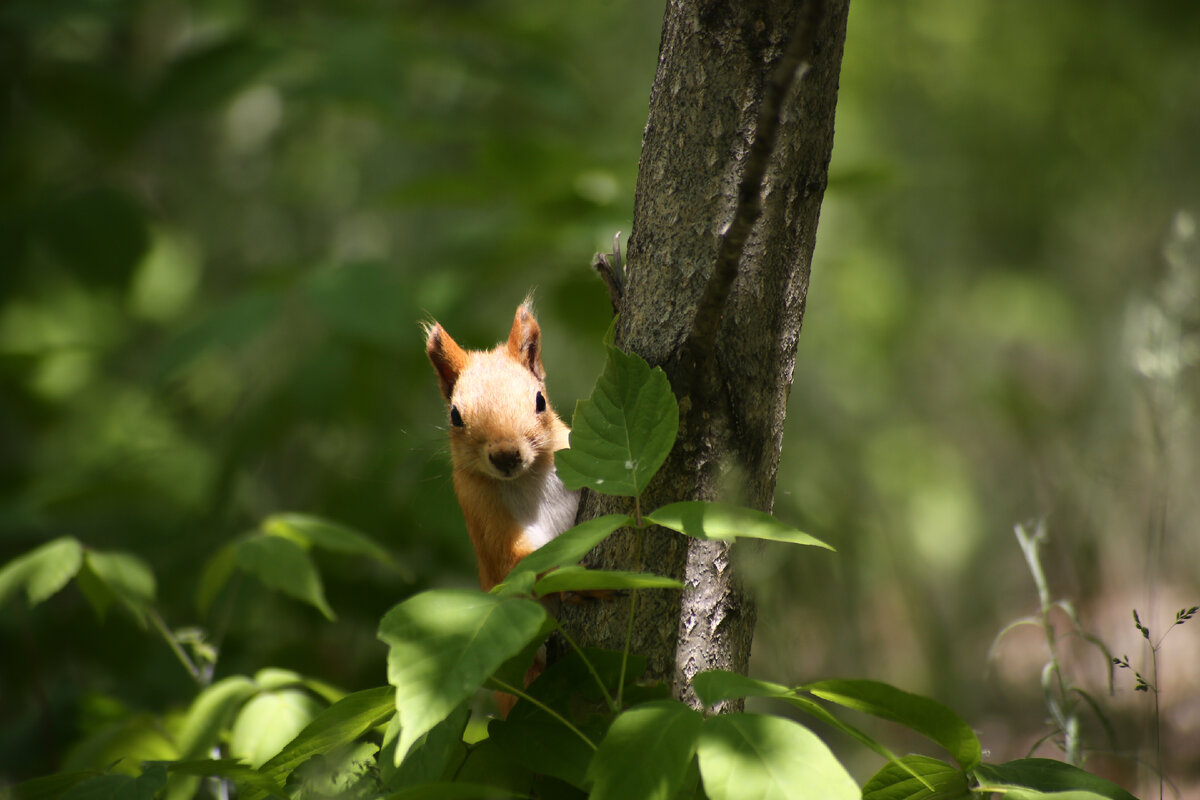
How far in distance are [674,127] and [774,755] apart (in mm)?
635

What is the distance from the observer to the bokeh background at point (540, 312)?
6.36 feet

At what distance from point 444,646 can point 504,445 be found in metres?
0.60

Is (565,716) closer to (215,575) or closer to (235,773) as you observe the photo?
(235,773)

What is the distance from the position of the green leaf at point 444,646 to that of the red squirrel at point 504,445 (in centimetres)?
54

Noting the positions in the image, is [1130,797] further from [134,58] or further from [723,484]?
[134,58]

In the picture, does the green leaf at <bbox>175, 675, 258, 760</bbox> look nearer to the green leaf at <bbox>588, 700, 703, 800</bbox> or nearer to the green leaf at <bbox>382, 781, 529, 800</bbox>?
the green leaf at <bbox>382, 781, 529, 800</bbox>

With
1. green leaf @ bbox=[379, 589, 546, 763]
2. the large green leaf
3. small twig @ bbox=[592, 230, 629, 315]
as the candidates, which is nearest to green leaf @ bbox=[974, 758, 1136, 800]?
the large green leaf

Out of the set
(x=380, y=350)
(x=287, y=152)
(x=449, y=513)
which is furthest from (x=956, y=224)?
(x=449, y=513)

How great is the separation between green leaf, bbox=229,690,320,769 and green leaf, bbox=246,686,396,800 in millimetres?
317

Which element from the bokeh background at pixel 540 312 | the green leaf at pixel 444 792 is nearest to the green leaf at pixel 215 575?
the bokeh background at pixel 540 312

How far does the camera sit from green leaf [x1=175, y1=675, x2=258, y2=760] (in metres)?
1.12

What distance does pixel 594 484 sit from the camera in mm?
785

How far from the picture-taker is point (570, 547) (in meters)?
0.70

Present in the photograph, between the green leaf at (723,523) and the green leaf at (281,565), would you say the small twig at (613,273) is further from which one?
the green leaf at (281,565)
